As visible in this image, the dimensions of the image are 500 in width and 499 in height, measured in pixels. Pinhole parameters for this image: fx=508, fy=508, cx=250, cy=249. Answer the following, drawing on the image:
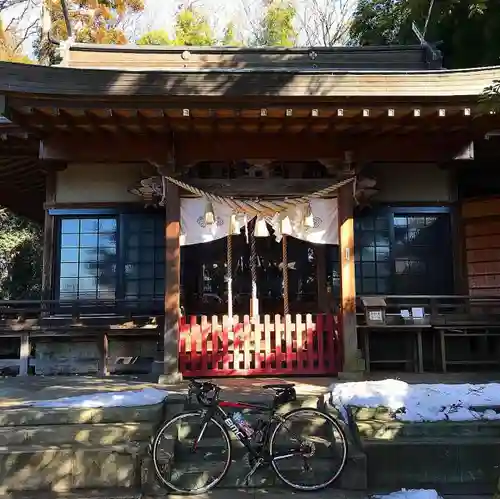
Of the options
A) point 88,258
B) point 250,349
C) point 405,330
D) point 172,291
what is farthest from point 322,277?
point 88,258

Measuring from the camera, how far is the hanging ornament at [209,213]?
27.0 feet

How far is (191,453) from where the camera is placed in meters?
5.25

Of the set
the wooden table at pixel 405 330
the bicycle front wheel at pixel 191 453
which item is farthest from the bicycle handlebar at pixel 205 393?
the wooden table at pixel 405 330

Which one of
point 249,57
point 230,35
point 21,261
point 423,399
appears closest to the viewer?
point 423,399

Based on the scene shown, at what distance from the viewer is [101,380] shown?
8273 millimetres

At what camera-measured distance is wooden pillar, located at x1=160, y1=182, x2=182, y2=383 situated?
7926 mm

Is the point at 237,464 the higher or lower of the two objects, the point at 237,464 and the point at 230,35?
Answer: the lower

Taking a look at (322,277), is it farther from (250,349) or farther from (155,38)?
(155,38)

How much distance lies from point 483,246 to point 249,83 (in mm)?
5859

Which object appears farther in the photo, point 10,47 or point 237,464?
point 10,47

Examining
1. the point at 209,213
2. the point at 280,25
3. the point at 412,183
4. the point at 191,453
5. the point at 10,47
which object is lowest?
the point at 191,453

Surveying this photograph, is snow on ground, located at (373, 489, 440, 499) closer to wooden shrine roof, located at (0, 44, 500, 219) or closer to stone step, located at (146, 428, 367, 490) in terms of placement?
stone step, located at (146, 428, 367, 490)

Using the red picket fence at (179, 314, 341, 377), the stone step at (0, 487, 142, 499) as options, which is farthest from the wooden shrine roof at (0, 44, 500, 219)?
the stone step at (0, 487, 142, 499)

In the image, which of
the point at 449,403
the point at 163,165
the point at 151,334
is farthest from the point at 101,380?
the point at 449,403
